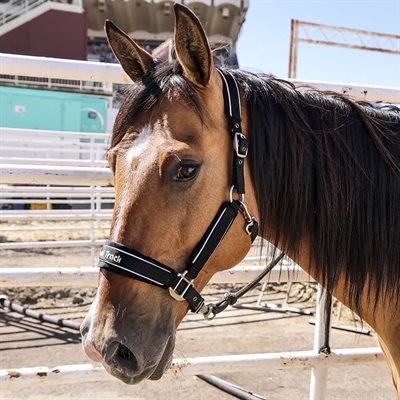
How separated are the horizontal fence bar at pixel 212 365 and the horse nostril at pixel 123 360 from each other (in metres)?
0.74

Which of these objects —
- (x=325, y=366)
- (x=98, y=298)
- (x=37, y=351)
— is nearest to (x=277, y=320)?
(x=37, y=351)

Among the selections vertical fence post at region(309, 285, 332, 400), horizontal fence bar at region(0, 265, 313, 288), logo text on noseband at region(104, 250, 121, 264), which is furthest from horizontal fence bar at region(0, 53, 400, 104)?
vertical fence post at region(309, 285, 332, 400)

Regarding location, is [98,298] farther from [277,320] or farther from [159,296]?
[277,320]

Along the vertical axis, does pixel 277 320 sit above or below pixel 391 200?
below

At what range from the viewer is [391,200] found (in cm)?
163

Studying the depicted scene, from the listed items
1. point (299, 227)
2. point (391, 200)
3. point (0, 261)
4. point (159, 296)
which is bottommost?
point (0, 261)

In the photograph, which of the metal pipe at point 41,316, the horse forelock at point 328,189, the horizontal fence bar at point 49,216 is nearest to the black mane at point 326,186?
the horse forelock at point 328,189

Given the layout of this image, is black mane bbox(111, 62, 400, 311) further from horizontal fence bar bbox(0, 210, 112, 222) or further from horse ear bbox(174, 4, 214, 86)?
horizontal fence bar bbox(0, 210, 112, 222)

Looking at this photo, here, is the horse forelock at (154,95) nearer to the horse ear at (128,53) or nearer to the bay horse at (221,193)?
the bay horse at (221,193)

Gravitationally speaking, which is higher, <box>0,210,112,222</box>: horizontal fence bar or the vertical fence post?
the vertical fence post

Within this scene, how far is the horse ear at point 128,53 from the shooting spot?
161cm

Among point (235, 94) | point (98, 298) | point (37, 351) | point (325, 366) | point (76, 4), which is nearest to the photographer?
point (98, 298)

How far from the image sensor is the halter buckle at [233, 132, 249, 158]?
1.47 m

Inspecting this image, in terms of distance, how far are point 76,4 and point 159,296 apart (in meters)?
22.1
